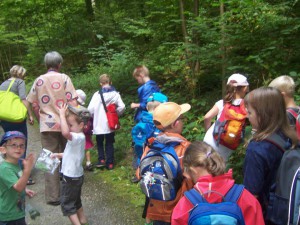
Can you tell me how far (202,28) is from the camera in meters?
6.20

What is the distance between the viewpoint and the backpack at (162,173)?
2.81 meters

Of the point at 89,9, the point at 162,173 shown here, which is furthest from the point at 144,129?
the point at 89,9

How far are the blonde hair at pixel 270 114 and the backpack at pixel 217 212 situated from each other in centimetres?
67

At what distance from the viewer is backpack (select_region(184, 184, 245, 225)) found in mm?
1864

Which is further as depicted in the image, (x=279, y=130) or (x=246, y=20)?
(x=246, y=20)

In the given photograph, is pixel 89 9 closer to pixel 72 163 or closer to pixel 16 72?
pixel 16 72

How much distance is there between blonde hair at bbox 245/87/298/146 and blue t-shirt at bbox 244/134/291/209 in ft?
0.22

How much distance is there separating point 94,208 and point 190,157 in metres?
3.14

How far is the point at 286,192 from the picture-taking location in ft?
7.23

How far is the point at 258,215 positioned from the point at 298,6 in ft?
14.8

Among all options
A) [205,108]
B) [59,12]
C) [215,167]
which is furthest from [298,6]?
[59,12]

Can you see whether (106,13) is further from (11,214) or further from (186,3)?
(11,214)

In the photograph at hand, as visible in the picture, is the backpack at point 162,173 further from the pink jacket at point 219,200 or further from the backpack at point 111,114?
the backpack at point 111,114

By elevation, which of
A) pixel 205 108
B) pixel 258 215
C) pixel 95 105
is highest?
pixel 258 215
